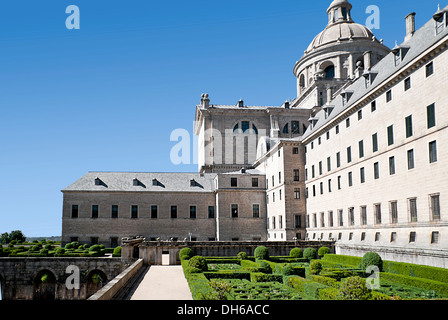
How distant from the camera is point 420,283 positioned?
2061 cm

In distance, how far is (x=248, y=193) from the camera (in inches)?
2228

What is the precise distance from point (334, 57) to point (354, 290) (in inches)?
2544

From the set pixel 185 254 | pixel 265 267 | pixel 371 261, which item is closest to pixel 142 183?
pixel 185 254

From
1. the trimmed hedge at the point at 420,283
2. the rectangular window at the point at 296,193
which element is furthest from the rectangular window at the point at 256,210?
the trimmed hedge at the point at 420,283

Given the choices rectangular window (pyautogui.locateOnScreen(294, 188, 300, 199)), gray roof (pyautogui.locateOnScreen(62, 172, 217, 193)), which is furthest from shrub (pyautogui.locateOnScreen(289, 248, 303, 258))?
gray roof (pyautogui.locateOnScreen(62, 172, 217, 193))

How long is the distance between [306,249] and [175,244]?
11046 mm

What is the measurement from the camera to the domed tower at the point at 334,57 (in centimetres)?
6912

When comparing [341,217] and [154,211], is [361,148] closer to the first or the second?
[341,217]

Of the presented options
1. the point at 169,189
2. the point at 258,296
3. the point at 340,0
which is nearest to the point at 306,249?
the point at 258,296

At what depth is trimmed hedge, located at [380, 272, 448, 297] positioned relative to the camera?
749 inches

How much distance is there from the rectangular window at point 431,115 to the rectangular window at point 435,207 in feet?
13.7

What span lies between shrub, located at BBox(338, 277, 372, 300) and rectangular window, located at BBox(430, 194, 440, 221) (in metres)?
13.6

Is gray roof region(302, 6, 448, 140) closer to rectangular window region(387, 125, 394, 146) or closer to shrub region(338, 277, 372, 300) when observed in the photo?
rectangular window region(387, 125, 394, 146)
